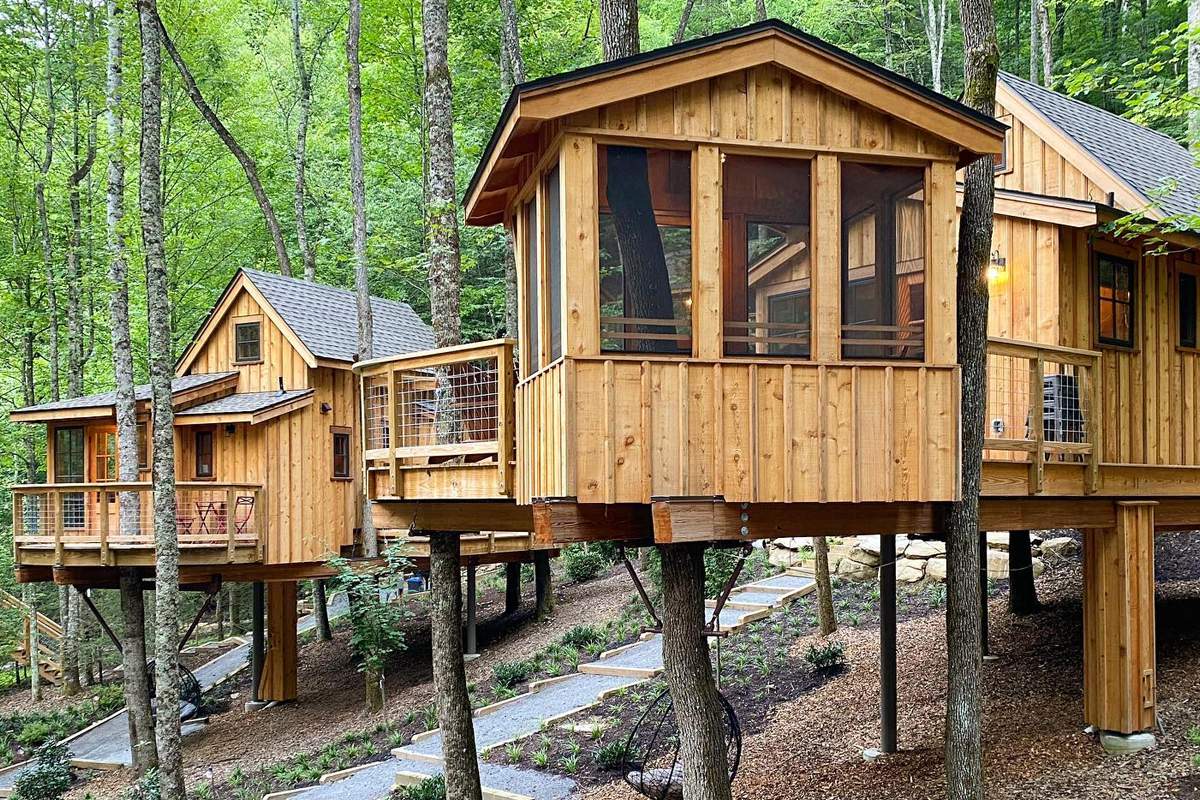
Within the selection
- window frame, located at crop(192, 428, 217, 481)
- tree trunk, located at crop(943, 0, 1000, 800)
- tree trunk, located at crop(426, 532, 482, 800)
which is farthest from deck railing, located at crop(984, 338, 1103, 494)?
window frame, located at crop(192, 428, 217, 481)

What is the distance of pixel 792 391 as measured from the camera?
7.27 m

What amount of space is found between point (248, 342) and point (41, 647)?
12984 mm

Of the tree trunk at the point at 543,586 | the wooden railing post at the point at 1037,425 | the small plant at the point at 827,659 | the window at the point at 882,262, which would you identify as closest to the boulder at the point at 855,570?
the small plant at the point at 827,659

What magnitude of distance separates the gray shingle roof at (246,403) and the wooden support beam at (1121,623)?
12.5 m

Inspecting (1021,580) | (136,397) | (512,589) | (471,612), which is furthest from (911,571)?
(136,397)

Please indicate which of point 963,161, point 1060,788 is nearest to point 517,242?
point 963,161

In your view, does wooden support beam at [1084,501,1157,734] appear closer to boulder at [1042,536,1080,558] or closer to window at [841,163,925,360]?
window at [841,163,925,360]

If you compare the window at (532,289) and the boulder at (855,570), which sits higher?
the window at (532,289)

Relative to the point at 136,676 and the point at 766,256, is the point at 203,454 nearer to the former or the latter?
the point at 136,676

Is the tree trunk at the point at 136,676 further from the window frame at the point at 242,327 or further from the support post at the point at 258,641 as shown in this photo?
the window frame at the point at 242,327

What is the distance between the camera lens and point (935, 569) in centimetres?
1653

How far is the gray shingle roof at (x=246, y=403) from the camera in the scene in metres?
17.3

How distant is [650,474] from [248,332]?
1416 cm

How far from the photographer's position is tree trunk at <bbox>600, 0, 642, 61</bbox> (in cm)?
953
